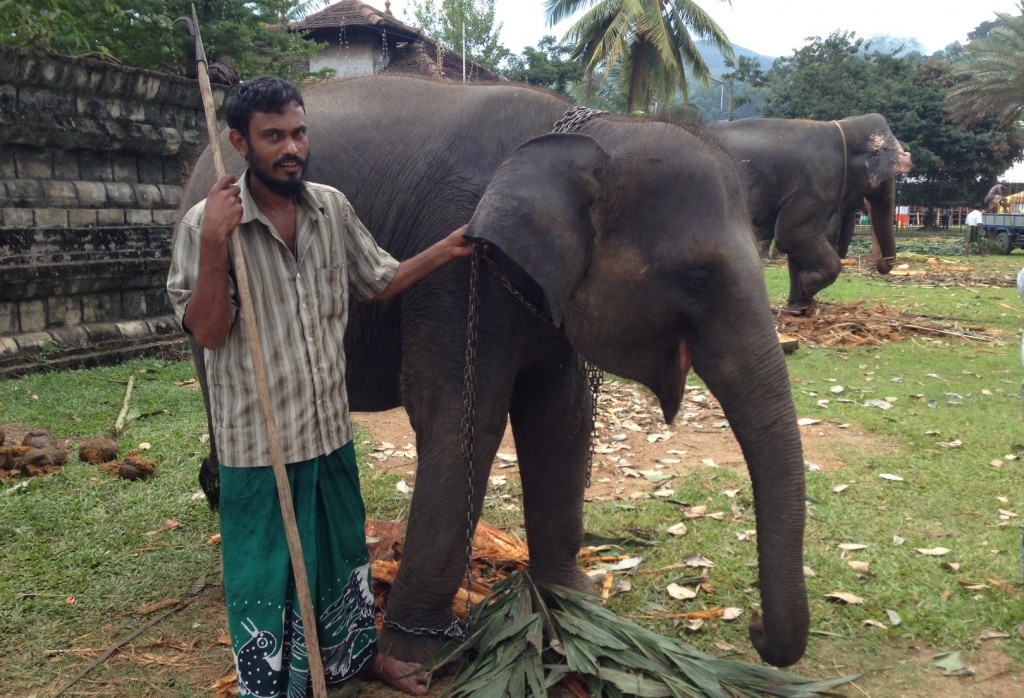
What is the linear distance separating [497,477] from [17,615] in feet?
9.19

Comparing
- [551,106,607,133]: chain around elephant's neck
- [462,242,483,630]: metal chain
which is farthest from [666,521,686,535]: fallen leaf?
[551,106,607,133]: chain around elephant's neck

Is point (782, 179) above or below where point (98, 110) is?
below

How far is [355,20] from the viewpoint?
2759 cm

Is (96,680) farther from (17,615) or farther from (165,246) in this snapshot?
(165,246)

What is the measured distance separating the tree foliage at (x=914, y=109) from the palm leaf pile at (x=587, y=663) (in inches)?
1346

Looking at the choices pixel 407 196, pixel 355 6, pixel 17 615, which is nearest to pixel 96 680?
pixel 17 615

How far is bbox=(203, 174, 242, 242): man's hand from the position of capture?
88.7 inches

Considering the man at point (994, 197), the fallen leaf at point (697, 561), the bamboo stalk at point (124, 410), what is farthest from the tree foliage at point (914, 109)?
the fallen leaf at point (697, 561)

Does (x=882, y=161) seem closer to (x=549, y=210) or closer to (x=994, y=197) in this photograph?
(x=549, y=210)

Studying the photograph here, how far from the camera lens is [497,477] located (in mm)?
5559

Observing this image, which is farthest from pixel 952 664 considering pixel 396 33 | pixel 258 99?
pixel 396 33

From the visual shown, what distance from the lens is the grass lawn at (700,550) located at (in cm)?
330

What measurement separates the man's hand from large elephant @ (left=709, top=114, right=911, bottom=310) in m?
9.08

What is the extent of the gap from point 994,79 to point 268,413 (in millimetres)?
35133
